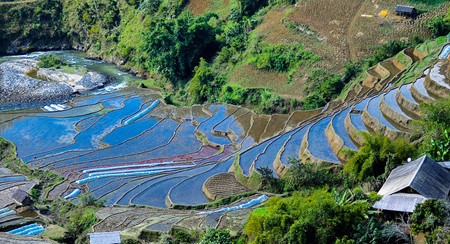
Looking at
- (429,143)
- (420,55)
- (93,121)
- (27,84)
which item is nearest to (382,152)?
(429,143)

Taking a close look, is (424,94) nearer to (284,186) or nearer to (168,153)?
(284,186)

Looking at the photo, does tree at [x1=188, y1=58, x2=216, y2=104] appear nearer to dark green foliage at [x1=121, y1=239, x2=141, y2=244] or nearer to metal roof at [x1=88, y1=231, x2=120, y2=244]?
dark green foliage at [x1=121, y1=239, x2=141, y2=244]

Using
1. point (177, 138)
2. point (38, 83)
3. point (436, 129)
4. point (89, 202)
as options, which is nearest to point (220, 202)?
point (89, 202)

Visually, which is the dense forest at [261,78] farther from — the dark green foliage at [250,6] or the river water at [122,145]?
the river water at [122,145]

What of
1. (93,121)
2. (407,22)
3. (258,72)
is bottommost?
(93,121)

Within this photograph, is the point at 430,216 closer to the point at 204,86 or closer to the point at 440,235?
the point at 440,235

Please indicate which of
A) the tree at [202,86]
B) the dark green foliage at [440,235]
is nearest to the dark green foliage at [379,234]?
the dark green foliage at [440,235]

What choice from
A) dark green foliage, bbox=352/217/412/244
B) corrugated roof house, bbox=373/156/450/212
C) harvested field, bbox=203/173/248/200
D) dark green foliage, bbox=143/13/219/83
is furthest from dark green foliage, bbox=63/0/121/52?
dark green foliage, bbox=352/217/412/244
